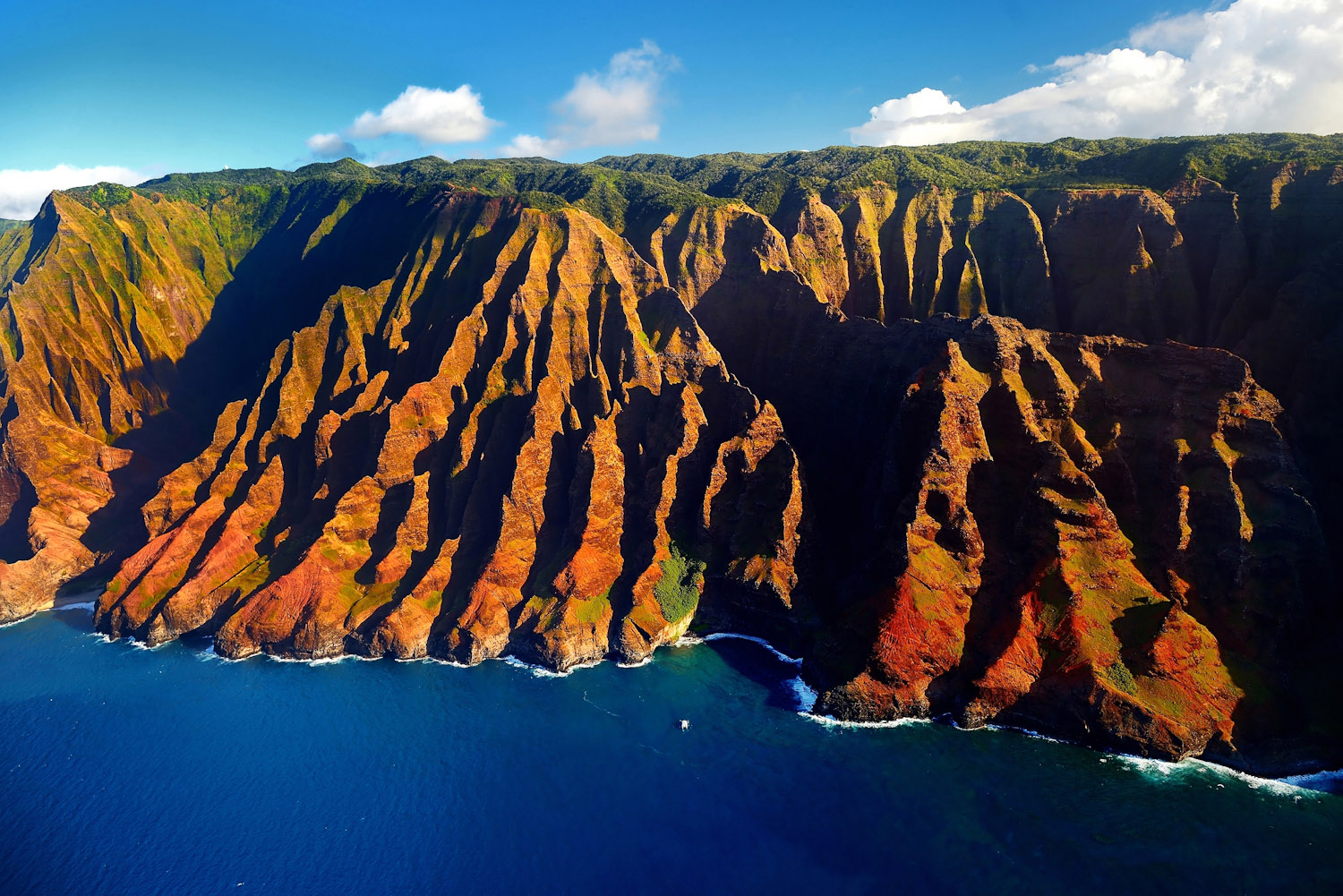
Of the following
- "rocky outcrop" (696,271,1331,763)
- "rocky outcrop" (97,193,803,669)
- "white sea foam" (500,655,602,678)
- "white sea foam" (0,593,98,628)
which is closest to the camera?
"rocky outcrop" (696,271,1331,763)

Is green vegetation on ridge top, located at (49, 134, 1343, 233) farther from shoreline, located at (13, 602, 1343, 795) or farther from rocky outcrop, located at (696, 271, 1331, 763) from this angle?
shoreline, located at (13, 602, 1343, 795)

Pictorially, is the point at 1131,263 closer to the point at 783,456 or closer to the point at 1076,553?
the point at 1076,553

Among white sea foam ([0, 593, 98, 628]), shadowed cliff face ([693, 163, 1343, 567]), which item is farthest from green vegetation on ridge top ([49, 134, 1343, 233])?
white sea foam ([0, 593, 98, 628])

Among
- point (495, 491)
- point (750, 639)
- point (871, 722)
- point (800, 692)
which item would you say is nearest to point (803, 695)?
point (800, 692)

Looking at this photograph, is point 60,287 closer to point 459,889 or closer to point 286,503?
point 286,503

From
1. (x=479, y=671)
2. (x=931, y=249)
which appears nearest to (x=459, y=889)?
(x=479, y=671)

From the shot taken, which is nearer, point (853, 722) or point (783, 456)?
point (853, 722)
